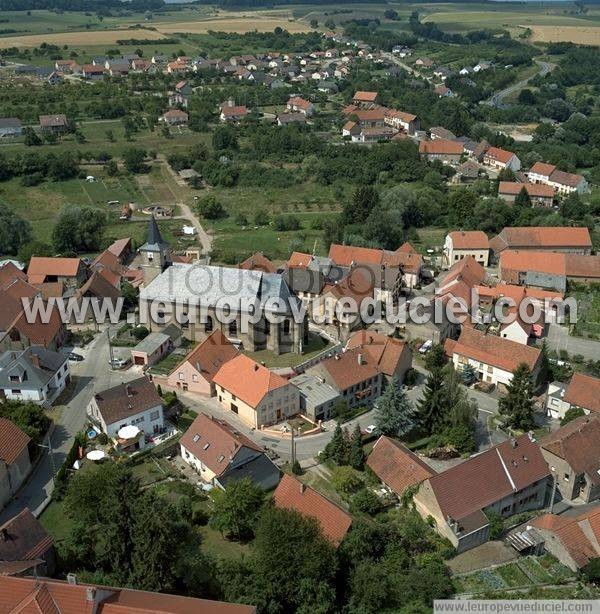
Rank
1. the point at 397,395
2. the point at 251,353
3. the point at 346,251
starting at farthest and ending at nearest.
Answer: the point at 346,251 < the point at 251,353 < the point at 397,395

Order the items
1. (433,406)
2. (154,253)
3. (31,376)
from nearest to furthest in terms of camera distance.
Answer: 1. (433,406)
2. (31,376)
3. (154,253)

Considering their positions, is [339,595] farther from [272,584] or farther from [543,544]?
[543,544]

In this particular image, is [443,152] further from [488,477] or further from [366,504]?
[366,504]

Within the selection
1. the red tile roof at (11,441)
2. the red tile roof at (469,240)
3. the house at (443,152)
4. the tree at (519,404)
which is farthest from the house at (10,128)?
the tree at (519,404)

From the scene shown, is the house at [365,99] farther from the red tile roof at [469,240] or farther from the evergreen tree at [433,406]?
the evergreen tree at [433,406]

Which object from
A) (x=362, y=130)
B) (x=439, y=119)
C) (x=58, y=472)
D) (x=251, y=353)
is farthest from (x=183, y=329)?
(x=439, y=119)

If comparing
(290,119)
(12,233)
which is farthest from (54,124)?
(12,233)
